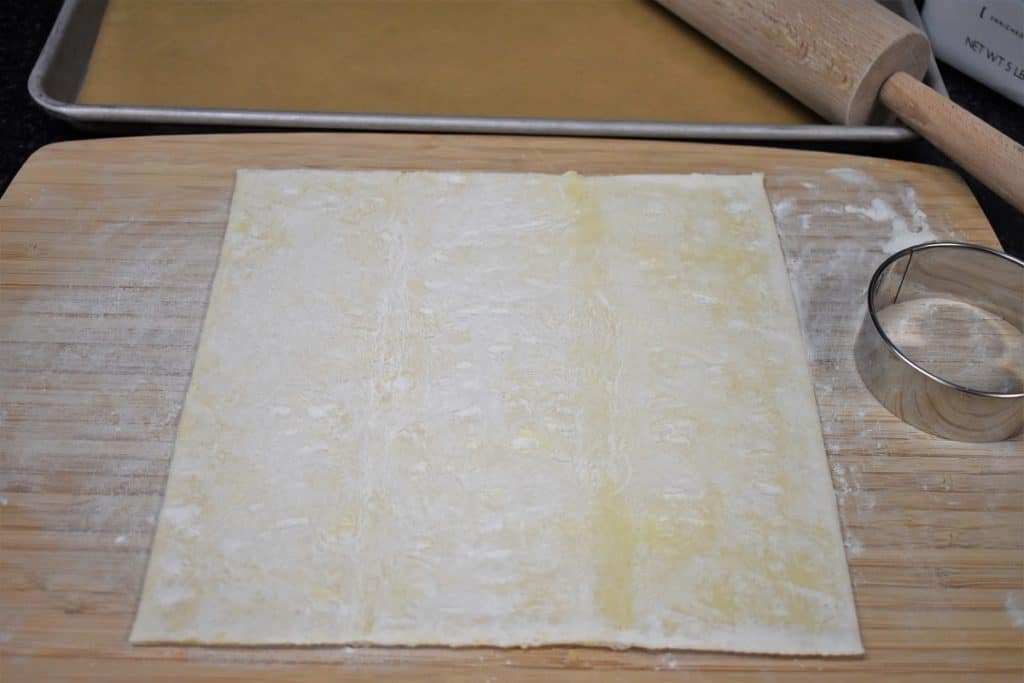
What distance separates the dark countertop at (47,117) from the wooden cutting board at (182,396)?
17 cm

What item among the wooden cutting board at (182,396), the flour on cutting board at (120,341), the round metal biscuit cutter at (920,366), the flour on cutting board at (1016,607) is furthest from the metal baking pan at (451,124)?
the flour on cutting board at (1016,607)

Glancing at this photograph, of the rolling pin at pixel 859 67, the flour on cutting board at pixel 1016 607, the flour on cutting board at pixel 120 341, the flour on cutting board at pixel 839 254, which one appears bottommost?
the flour on cutting board at pixel 120 341

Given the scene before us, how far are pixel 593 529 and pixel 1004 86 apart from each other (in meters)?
1.16

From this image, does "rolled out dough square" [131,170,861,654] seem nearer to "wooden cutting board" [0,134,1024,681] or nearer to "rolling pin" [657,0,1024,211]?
"wooden cutting board" [0,134,1024,681]

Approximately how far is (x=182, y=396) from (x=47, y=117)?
2.64 ft

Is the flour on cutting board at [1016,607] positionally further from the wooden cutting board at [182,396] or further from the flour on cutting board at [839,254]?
the flour on cutting board at [839,254]

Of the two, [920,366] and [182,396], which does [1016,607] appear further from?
[182,396]

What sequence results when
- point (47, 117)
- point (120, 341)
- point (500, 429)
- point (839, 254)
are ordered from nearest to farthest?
point (500, 429) → point (120, 341) → point (839, 254) → point (47, 117)

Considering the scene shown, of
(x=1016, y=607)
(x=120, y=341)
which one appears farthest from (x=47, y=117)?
(x=1016, y=607)

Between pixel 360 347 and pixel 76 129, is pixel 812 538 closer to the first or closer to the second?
pixel 360 347

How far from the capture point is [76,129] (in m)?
1.52

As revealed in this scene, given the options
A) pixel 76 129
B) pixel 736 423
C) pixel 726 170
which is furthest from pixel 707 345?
pixel 76 129

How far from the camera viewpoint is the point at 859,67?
4.65 ft

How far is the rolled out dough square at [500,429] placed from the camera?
97 centimetres
